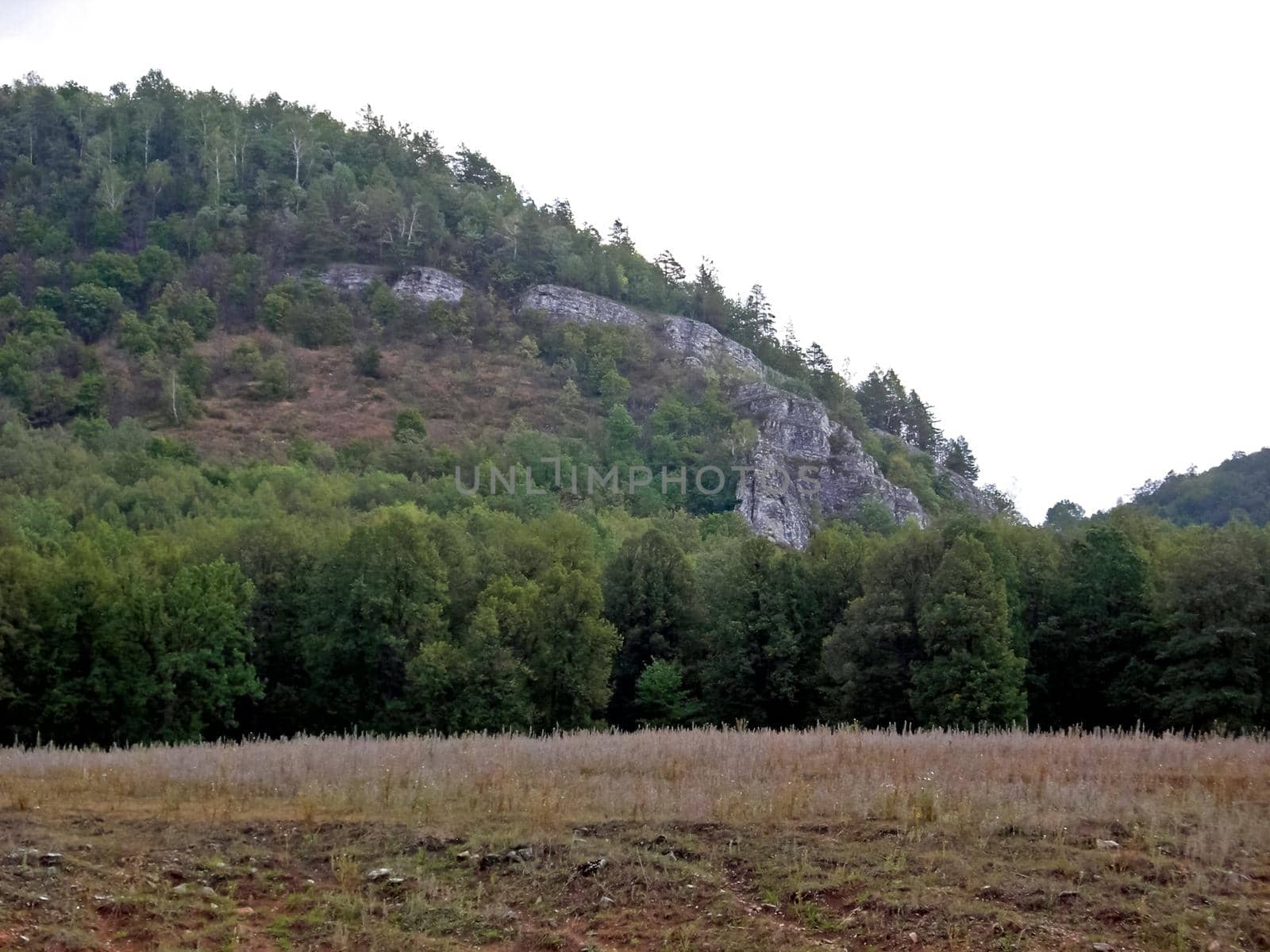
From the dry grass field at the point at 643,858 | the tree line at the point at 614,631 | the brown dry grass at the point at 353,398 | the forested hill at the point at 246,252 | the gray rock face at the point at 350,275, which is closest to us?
the dry grass field at the point at 643,858

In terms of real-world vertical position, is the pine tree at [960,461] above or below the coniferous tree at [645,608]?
above

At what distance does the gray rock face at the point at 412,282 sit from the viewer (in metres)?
129

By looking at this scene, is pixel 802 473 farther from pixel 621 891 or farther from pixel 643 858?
pixel 621 891

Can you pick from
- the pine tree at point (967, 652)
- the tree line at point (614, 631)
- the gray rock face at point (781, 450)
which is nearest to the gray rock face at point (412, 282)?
the gray rock face at point (781, 450)

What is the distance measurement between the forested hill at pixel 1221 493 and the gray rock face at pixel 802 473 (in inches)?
945

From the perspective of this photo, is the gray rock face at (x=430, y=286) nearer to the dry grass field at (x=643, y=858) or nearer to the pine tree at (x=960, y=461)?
the pine tree at (x=960, y=461)

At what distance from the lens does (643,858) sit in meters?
11.1

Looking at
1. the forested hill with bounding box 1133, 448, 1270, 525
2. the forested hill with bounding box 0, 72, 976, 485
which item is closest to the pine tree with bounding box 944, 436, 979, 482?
the forested hill with bounding box 0, 72, 976, 485

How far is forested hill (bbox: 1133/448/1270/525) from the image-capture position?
99375 mm

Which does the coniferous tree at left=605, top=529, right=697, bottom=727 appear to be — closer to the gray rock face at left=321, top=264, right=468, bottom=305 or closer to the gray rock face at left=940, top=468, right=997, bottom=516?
the gray rock face at left=940, top=468, right=997, bottom=516

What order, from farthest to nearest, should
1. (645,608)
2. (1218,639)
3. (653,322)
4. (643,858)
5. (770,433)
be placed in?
(653,322)
(770,433)
(645,608)
(1218,639)
(643,858)

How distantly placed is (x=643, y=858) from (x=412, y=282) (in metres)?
125

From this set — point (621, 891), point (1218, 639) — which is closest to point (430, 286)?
point (1218, 639)

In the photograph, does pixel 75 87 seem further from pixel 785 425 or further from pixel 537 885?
pixel 537 885
